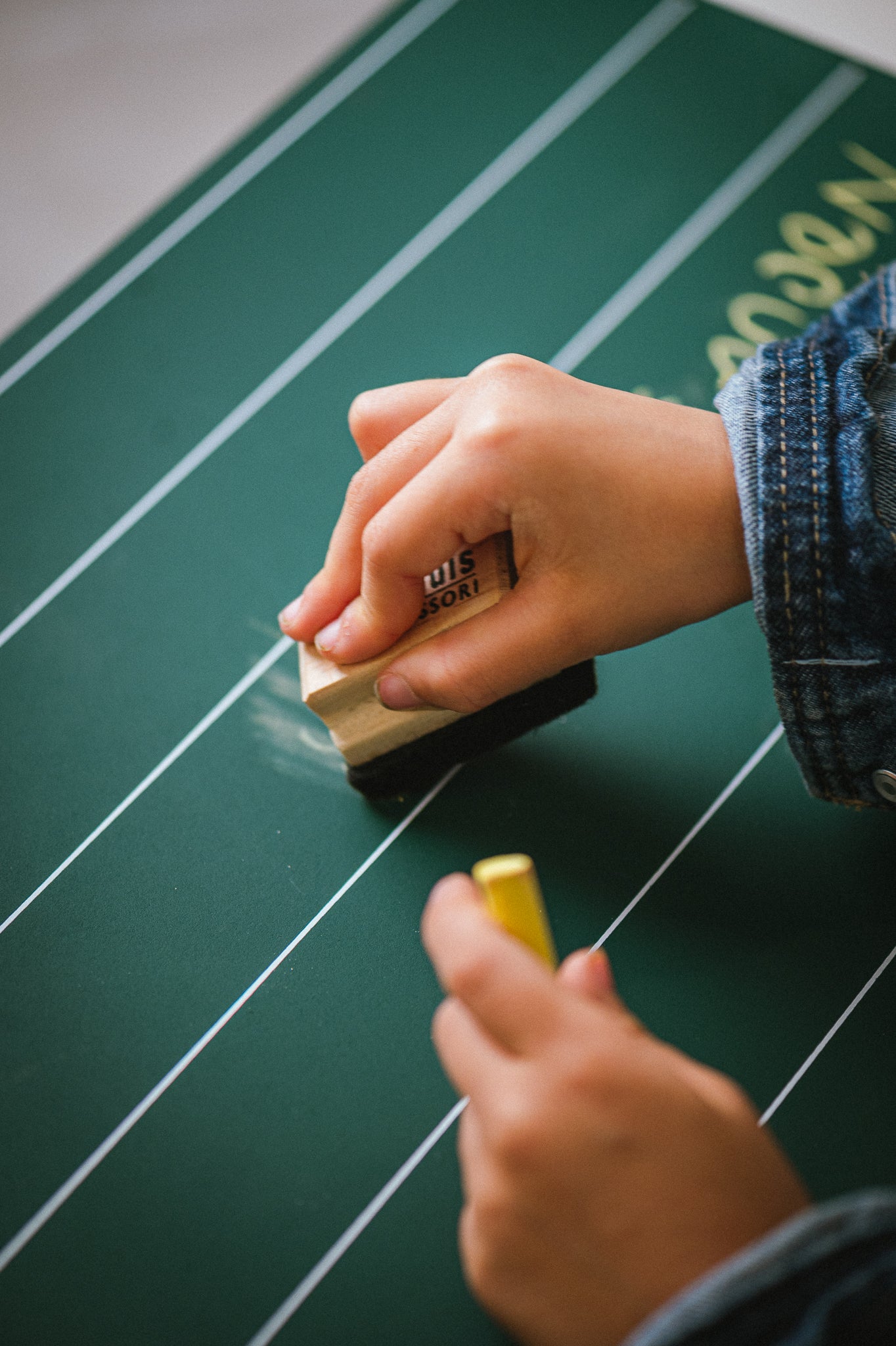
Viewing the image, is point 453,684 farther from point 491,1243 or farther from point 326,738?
point 491,1243

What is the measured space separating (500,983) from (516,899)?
36 millimetres

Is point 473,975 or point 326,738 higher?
point 326,738

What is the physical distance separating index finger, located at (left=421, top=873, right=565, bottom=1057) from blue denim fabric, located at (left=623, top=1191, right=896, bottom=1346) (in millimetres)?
114

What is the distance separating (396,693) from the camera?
605 millimetres

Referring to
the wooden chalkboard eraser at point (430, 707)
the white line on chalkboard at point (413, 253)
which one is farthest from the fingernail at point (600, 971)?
the white line on chalkboard at point (413, 253)

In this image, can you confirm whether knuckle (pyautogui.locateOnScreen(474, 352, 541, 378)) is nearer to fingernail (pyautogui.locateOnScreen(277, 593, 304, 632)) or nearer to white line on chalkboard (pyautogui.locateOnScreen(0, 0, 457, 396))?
fingernail (pyautogui.locateOnScreen(277, 593, 304, 632))

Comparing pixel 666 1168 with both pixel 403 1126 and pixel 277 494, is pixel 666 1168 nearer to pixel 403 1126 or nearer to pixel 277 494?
pixel 403 1126

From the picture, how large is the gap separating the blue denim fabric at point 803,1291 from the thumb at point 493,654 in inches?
12.2

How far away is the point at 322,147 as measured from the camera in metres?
0.91

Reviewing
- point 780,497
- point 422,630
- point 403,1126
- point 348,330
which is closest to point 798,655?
point 780,497

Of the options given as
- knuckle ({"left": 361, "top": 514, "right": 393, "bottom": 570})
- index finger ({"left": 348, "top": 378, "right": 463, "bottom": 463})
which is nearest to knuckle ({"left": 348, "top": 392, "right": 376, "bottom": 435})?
index finger ({"left": 348, "top": 378, "right": 463, "bottom": 463})

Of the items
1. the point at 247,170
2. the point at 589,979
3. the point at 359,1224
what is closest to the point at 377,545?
the point at 589,979

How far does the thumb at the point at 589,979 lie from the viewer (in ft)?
1.52

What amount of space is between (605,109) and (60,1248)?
3.29ft
